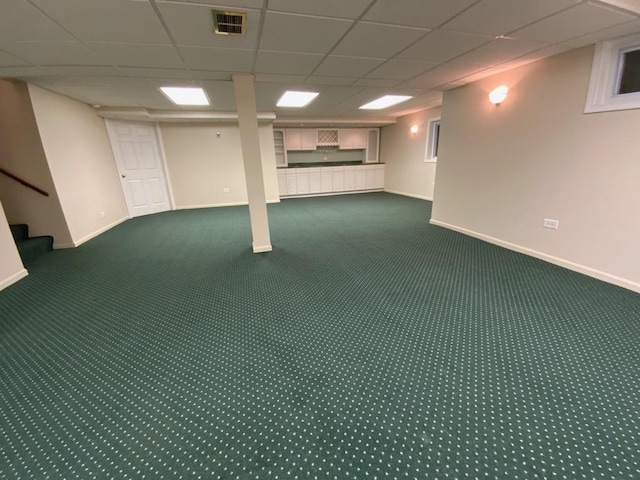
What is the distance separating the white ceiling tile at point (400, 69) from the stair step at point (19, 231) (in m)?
5.50

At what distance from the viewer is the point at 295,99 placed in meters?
5.10

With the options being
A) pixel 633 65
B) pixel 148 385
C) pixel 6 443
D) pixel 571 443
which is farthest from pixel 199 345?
pixel 633 65

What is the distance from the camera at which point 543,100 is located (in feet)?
10.1

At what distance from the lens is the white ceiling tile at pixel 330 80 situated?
368 cm

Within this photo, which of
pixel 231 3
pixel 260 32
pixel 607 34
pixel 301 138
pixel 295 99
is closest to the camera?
pixel 231 3

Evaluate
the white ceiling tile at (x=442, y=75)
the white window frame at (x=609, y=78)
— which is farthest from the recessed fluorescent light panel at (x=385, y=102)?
the white window frame at (x=609, y=78)

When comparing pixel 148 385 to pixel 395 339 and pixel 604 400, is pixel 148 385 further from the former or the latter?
pixel 604 400

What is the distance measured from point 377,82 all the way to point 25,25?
3715 millimetres

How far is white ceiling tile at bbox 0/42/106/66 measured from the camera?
2396mm

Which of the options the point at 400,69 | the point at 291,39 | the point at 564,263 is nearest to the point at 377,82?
the point at 400,69

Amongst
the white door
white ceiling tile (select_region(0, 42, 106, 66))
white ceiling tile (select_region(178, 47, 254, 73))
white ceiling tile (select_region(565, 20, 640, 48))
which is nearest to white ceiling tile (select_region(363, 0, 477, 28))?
white ceiling tile (select_region(178, 47, 254, 73))

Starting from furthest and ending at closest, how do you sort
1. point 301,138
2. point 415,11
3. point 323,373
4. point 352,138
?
point 352,138 → point 301,138 → point 415,11 → point 323,373

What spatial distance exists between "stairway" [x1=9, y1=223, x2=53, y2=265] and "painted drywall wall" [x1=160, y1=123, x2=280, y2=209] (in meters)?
3.36

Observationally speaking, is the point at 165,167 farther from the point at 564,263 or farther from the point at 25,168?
the point at 564,263
